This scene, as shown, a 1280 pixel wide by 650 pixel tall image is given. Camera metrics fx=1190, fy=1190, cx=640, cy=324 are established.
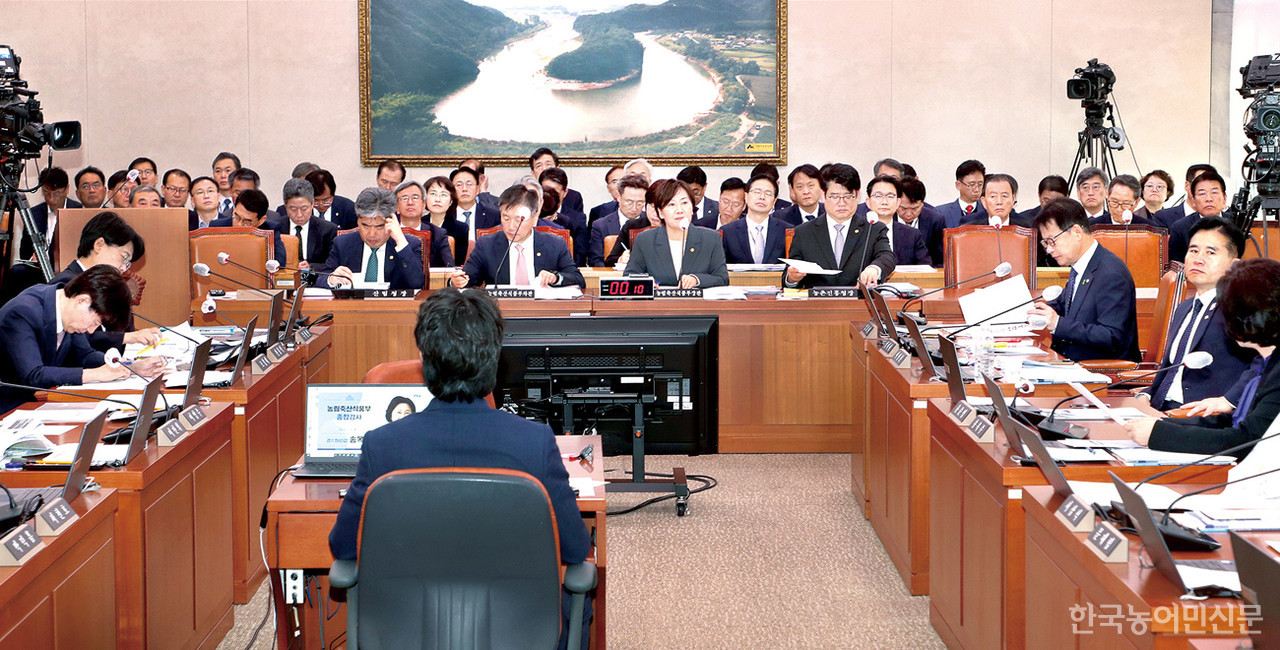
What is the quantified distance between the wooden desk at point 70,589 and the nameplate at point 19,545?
0.04ft

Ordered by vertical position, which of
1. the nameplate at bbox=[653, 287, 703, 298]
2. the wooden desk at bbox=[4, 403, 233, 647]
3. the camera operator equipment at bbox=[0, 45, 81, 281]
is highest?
the camera operator equipment at bbox=[0, 45, 81, 281]

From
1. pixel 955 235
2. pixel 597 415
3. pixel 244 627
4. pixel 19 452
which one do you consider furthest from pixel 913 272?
pixel 19 452

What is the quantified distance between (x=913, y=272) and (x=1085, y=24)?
483 centimetres

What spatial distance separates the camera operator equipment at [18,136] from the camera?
21.4 ft

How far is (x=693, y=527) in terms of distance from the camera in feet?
15.1

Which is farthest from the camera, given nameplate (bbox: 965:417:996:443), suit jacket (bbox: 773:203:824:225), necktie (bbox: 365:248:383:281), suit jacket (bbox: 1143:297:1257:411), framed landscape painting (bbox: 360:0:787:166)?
framed landscape painting (bbox: 360:0:787:166)

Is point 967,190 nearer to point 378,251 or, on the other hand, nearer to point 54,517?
point 378,251

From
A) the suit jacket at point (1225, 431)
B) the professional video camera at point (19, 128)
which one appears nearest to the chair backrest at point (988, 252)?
the suit jacket at point (1225, 431)

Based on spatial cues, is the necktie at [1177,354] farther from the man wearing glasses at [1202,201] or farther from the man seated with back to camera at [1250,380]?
the man wearing glasses at [1202,201]

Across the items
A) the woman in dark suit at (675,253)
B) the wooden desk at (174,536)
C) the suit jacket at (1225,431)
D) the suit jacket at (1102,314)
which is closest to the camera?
the suit jacket at (1225,431)

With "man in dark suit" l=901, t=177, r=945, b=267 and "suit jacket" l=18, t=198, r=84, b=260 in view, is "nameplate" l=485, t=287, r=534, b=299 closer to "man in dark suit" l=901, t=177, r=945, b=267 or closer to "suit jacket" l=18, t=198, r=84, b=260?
"man in dark suit" l=901, t=177, r=945, b=267

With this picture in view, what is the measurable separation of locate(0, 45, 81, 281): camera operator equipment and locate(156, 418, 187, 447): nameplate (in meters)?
3.77

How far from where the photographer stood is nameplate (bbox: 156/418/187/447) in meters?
3.04

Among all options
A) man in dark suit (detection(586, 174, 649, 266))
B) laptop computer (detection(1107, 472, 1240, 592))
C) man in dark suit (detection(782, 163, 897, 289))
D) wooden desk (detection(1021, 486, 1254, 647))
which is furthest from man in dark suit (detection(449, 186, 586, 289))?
laptop computer (detection(1107, 472, 1240, 592))
